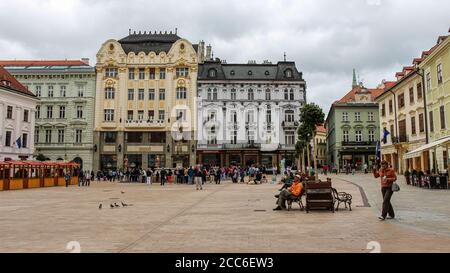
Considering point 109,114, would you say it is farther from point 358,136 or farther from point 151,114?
point 358,136

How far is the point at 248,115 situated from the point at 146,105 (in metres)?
15.7

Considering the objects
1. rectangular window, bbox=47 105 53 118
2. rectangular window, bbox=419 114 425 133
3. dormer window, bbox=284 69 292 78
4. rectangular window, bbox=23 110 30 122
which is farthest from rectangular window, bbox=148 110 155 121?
rectangular window, bbox=419 114 425 133

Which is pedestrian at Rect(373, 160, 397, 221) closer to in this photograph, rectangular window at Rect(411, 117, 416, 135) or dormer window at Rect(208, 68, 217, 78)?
rectangular window at Rect(411, 117, 416, 135)

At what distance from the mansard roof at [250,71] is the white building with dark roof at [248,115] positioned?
0.16 meters

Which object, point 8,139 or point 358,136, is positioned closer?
point 8,139

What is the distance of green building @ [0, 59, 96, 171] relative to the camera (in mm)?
55812

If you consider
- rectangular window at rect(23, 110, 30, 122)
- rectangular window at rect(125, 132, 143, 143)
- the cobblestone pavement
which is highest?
rectangular window at rect(23, 110, 30, 122)

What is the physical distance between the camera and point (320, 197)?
13297 mm

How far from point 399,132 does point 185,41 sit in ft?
106

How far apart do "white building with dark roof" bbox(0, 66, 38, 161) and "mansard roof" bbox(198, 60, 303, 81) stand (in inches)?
978

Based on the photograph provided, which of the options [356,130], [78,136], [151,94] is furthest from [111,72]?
[356,130]

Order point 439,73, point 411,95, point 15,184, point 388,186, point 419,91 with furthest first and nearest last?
1. point 411,95
2. point 419,91
3. point 439,73
4. point 15,184
5. point 388,186

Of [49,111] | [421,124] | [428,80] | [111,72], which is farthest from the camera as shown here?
[111,72]
